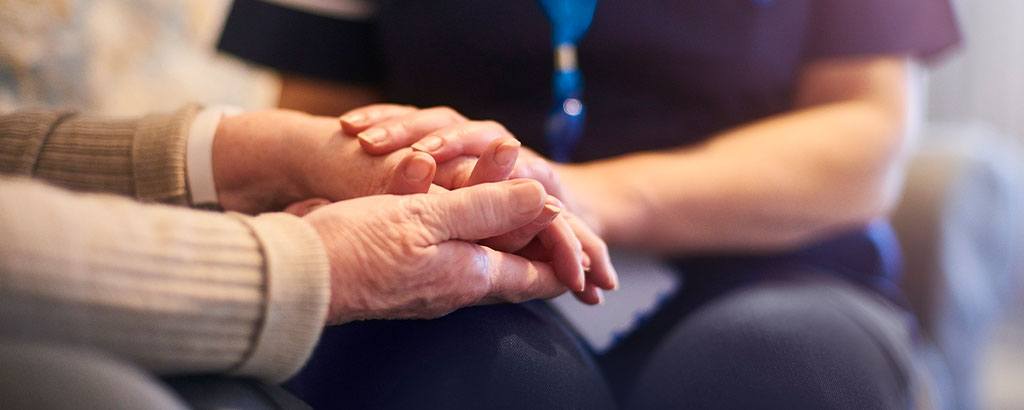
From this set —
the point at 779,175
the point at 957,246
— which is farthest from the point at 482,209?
the point at 957,246

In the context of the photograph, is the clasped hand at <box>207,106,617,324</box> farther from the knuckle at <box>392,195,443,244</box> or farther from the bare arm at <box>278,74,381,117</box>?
the bare arm at <box>278,74,381,117</box>

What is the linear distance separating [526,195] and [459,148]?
9 centimetres

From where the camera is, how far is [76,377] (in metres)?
0.34

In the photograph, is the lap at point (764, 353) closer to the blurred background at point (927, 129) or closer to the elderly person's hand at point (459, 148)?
the elderly person's hand at point (459, 148)

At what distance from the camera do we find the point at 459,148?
0.59 m

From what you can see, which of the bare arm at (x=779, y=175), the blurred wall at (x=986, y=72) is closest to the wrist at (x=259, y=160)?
the bare arm at (x=779, y=175)

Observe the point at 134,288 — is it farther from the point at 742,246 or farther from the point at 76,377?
the point at 742,246

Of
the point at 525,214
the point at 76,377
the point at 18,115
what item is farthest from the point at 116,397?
the point at 18,115

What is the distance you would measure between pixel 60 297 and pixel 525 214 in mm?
255

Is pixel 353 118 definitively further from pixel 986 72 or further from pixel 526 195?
pixel 986 72

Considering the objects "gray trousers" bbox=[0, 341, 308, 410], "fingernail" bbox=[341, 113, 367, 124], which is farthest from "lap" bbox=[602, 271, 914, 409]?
"gray trousers" bbox=[0, 341, 308, 410]

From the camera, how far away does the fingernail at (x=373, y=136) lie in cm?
58

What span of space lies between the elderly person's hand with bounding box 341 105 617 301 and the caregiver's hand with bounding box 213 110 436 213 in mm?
13

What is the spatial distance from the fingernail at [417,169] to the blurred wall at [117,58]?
44 cm
